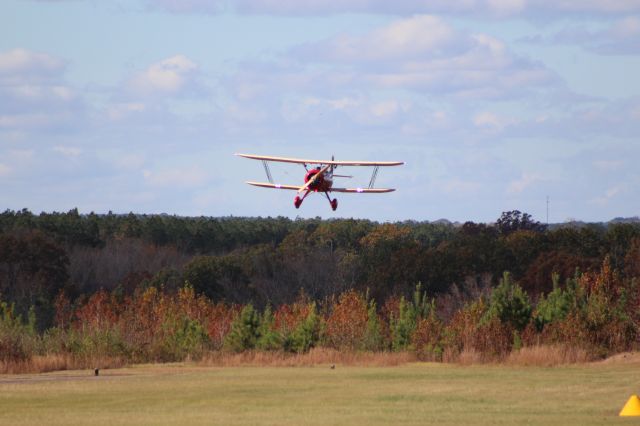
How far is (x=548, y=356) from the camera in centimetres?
4488

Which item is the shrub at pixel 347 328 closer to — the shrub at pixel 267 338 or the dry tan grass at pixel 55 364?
the shrub at pixel 267 338

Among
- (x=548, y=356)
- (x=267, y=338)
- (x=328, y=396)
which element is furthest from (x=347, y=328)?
(x=328, y=396)

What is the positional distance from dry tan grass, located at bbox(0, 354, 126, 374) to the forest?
0.30 meters

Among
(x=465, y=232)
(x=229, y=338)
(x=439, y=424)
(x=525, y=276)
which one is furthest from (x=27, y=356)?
(x=465, y=232)

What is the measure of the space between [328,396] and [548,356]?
14.5 metres

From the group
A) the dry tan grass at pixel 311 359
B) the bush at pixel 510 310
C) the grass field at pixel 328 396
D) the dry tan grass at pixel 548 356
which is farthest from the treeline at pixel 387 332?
the grass field at pixel 328 396

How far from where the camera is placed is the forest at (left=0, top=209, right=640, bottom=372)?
48.6 m

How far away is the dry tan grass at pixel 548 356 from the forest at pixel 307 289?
2.72ft

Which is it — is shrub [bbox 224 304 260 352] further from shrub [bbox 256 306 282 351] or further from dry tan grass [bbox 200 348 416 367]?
dry tan grass [bbox 200 348 416 367]

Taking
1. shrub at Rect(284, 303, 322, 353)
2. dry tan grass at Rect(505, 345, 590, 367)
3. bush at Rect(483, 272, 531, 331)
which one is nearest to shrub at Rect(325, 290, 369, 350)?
shrub at Rect(284, 303, 322, 353)

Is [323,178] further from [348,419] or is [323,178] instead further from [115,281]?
[115,281]

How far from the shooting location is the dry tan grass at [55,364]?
43.4m

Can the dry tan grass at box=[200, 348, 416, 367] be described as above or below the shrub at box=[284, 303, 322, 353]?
below

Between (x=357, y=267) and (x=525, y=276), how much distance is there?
22.7 metres
